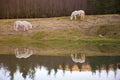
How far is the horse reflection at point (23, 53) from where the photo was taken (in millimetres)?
11415

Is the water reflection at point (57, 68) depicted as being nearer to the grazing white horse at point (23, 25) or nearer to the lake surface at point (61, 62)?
the lake surface at point (61, 62)

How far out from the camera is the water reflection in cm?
786

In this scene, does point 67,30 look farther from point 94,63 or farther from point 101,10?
point 94,63

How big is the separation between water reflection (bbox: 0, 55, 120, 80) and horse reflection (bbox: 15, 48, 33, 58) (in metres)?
0.30

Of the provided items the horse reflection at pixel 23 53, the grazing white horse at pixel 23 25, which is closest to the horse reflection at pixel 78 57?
the horse reflection at pixel 23 53

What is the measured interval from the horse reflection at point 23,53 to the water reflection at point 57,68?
0.98ft

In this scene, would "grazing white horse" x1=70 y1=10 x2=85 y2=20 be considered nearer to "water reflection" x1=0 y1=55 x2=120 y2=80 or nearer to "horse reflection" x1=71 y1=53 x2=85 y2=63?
"horse reflection" x1=71 y1=53 x2=85 y2=63

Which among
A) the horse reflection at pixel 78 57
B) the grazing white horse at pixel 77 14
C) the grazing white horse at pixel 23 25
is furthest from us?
the grazing white horse at pixel 77 14

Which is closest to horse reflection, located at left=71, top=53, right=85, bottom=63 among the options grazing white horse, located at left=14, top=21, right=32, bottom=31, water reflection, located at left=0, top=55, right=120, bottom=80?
water reflection, located at left=0, top=55, right=120, bottom=80

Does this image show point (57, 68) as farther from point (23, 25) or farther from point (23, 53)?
point (23, 25)

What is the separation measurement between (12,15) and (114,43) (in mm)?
4986

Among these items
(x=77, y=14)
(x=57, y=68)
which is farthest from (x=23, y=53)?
(x=77, y=14)

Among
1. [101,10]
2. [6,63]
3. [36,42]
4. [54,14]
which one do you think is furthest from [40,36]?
[6,63]

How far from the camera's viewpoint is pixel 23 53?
12.0 m
